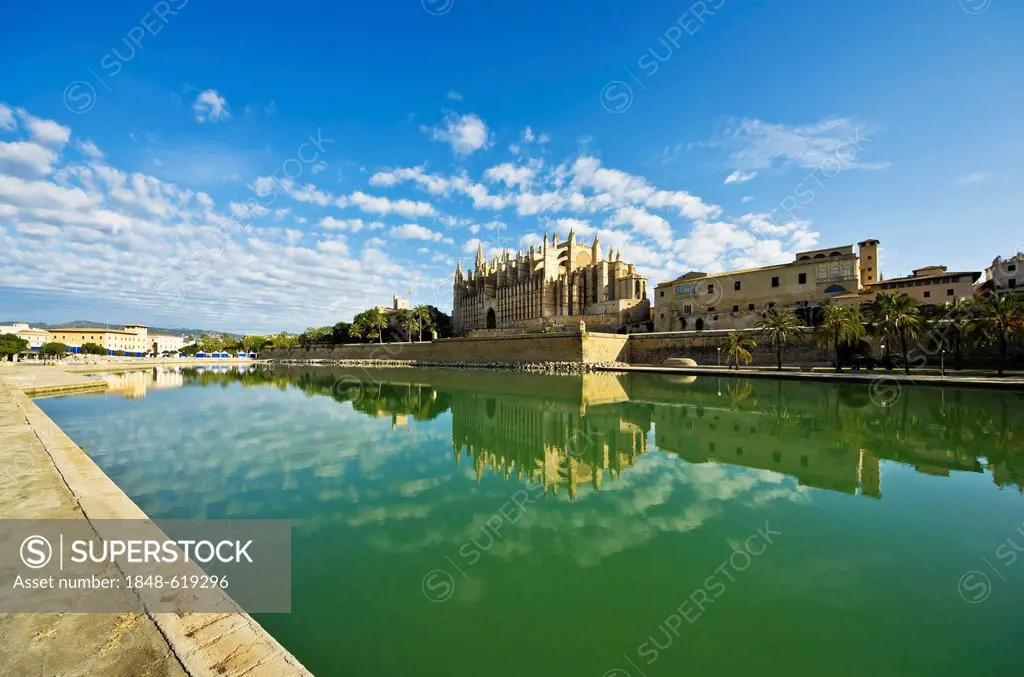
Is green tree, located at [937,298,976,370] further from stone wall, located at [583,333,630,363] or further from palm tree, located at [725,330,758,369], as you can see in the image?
stone wall, located at [583,333,630,363]

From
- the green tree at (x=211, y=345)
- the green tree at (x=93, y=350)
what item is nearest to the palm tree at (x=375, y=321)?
the green tree at (x=93, y=350)

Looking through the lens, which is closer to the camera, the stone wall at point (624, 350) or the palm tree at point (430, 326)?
the stone wall at point (624, 350)

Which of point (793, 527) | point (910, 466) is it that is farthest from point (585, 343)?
point (793, 527)

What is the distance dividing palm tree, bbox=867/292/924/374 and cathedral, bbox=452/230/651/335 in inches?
962

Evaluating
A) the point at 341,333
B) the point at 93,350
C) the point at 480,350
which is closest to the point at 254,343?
the point at 93,350

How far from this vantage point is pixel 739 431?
43.3 ft

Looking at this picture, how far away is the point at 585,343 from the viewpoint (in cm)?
4122

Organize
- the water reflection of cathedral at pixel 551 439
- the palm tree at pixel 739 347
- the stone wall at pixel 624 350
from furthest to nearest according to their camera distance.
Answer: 1. the palm tree at pixel 739 347
2. the stone wall at pixel 624 350
3. the water reflection of cathedral at pixel 551 439

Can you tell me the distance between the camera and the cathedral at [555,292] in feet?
178

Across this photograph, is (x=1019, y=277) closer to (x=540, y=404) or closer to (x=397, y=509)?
(x=540, y=404)

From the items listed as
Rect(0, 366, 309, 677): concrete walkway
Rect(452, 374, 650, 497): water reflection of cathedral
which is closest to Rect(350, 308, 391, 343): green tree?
Rect(452, 374, 650, 497): water reflection of cathedral

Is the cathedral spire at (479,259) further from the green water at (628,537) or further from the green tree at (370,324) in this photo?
the green water at (628,537)

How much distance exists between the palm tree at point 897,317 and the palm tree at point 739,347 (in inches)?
301

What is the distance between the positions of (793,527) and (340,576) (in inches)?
238
